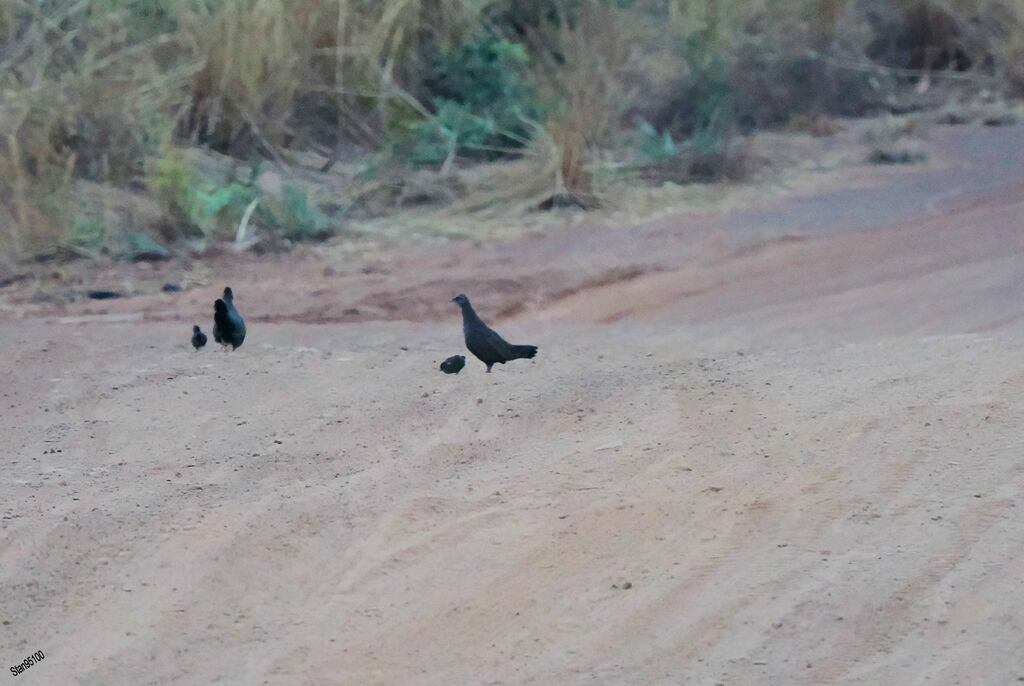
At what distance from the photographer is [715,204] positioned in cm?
1023

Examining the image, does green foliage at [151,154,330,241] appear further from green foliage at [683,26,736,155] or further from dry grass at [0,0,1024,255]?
green foliage at [683,26,736,155]

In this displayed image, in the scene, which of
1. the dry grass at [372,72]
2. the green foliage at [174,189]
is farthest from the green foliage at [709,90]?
the green foliage at [174,189]

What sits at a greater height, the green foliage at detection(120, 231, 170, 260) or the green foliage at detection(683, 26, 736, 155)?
the green foliage at detection(683, 26, 736, 155)

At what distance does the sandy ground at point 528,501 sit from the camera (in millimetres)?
3596

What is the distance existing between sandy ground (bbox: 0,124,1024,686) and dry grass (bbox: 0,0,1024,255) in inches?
118

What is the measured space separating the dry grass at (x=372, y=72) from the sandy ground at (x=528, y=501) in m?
2.99

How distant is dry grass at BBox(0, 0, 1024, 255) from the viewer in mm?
10109

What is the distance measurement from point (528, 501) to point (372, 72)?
Answer: 27.0 ft

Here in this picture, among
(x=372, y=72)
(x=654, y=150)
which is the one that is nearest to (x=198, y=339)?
(x=654, y=150)

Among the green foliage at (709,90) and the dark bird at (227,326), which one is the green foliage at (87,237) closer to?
the dark bird at (227,326)

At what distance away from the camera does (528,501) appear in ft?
14.3

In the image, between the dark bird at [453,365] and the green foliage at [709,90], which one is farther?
the green foliage at [709,90]

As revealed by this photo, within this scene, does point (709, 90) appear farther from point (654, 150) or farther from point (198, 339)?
point (198, 339)

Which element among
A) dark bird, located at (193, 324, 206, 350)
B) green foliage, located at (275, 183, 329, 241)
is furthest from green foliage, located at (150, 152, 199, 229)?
dark bird, located at (193, 324, 206, 350)
